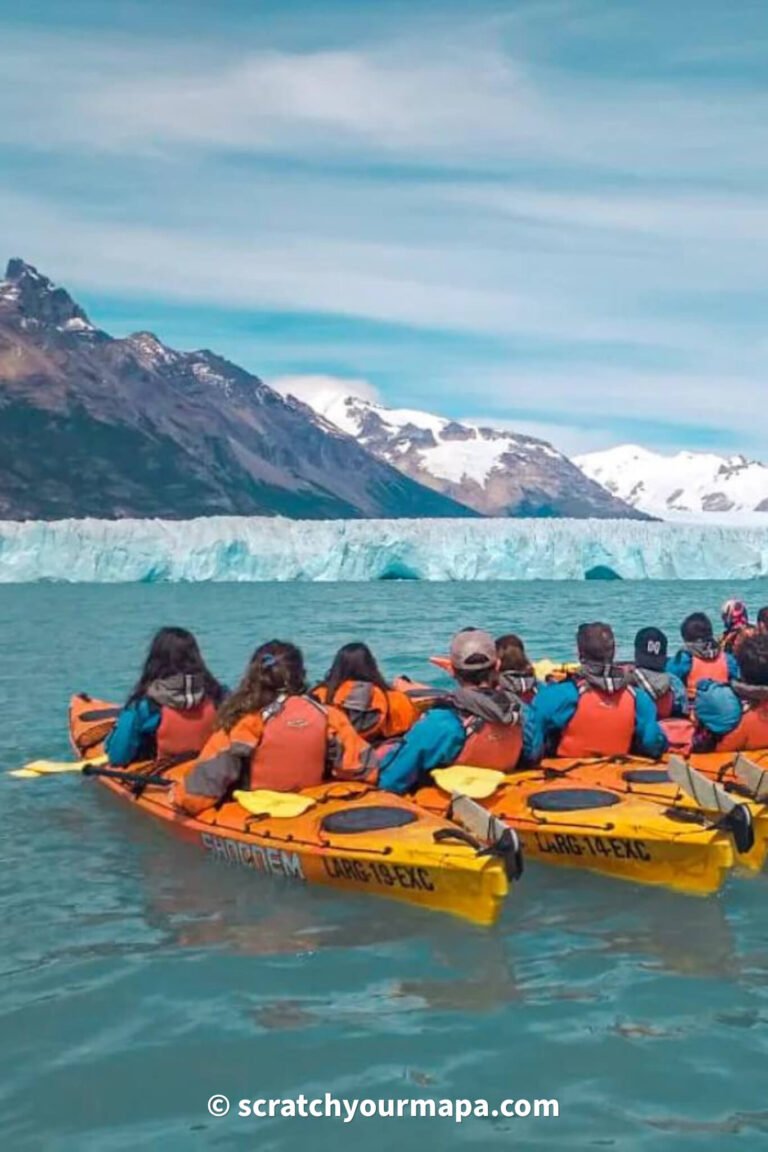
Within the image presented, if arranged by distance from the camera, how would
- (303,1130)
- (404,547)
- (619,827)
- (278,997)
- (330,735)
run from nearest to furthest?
(303,1130) → (278,997) → (619,827) → (330,735) → (404,547)

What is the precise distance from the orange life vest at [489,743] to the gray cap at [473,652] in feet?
1.25

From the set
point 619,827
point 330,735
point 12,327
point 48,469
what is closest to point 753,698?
point 619,827

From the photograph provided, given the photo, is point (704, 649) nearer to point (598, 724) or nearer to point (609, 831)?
point (598, 724)

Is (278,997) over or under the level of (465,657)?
under

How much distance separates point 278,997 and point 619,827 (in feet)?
7.92

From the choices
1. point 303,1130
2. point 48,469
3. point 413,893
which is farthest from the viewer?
point 48,469

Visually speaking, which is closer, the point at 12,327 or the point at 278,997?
the point at 278,997

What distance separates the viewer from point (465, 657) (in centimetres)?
738

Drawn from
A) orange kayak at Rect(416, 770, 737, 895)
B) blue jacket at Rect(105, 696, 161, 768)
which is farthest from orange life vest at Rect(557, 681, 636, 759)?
blue jacket at Rect(105, 696, 161, 768)

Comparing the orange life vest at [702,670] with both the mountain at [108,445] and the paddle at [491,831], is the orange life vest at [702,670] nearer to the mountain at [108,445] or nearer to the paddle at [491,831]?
the paddle at [491,831]

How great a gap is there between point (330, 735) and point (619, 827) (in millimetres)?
1844

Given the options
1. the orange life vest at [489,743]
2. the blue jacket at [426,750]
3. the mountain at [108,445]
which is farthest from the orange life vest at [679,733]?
the mountain at [108,445]

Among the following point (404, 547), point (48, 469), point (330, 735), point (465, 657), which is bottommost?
point (330, 735)

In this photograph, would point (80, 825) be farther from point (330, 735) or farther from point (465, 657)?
point (465, 657)
